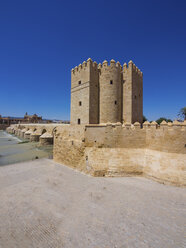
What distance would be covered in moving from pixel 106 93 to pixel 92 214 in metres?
12.1

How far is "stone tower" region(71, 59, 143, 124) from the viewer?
44.7 feet

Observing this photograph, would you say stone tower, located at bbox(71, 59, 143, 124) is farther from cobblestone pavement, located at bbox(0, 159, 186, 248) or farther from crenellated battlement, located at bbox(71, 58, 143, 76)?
cobblestone pavement, located at bbox(0, 159, 186, 248)

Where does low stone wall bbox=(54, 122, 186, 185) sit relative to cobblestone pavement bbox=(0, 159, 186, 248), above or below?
above

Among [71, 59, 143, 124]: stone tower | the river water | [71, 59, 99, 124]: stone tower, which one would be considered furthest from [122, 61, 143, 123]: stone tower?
the river water

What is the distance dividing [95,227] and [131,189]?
3.38 m

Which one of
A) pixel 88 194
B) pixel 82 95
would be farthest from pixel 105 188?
pixel 82 95

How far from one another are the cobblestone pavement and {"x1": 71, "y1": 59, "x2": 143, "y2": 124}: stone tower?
25.5 ft

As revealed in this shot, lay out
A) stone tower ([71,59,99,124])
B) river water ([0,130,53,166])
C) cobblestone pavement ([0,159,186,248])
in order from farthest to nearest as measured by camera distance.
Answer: river water ([0,130,53,166]) < stone tower ([71,59,99,124]) < cobblestone pavement ([0,159,186,248])

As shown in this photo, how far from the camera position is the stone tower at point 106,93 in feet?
44.7

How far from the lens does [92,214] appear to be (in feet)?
17.1

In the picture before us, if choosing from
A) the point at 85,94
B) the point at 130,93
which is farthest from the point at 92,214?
the point at 130,93

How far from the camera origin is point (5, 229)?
4.54 m

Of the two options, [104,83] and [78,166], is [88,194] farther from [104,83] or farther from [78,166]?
[104,83]

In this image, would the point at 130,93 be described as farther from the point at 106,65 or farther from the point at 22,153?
the point at 22,153
